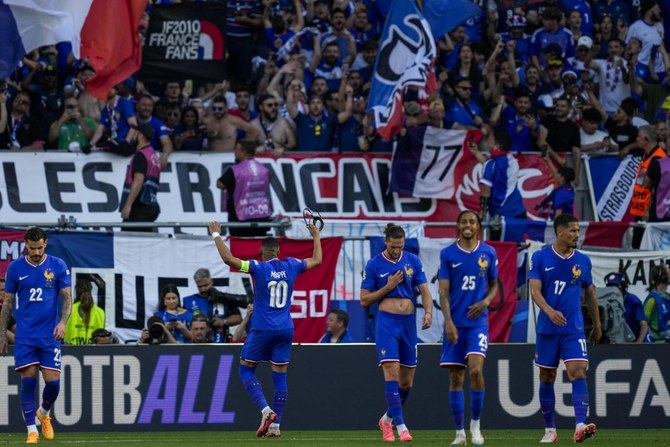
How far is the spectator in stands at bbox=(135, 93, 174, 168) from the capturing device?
22.2 m

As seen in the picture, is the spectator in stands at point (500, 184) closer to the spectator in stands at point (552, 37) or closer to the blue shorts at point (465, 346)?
the spectator in stands at point (552, 37)

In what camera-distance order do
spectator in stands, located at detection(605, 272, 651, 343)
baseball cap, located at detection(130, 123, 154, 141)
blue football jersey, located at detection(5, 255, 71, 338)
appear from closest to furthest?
blue football jersey, located at detection(5, 255, 71, 338)
spectator in stands, located at detection(605, 272, 651, 343)
baseball cap, located at detection(130, 123, 154, 141)

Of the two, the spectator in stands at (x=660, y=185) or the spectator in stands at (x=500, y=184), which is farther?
the spectator in stands at (x=500, y=184)

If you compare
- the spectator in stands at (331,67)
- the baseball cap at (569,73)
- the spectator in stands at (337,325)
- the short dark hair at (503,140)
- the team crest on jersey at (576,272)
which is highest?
the spectator in stands at (331,67)

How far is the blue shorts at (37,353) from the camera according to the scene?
15414 mm

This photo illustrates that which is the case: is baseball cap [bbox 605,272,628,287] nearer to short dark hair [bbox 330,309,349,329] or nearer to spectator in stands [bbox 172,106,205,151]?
short dark hair [bbox 330,309,349,329]

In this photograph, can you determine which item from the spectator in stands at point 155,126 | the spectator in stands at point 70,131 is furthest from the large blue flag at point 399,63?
the spectator in stands at point 70,131

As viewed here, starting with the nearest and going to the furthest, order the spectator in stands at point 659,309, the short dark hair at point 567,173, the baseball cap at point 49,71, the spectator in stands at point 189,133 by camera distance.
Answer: the spectator in stands at point 659,309
the short dark hair at point 567,173
the spectator in stands at point 189,133
the baseball cap at point 49,71

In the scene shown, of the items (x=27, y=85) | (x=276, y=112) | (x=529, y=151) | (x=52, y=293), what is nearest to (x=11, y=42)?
(x=27, y=85)

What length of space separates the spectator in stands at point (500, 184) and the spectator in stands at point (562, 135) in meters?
1.14

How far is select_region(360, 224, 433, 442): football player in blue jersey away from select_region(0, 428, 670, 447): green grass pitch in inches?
31.8

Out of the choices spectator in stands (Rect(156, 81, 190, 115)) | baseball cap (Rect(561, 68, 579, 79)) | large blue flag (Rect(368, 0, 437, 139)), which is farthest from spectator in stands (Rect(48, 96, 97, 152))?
baseball cap (Rect(561, 68, 579, 79))

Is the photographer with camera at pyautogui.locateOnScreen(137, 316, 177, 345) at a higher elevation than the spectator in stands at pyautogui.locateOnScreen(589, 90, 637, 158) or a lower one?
lower

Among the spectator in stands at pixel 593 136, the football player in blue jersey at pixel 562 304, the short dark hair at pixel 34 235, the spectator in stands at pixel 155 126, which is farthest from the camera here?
the spectator in stands at pixel 593 136
